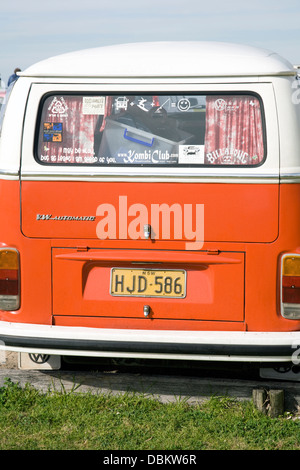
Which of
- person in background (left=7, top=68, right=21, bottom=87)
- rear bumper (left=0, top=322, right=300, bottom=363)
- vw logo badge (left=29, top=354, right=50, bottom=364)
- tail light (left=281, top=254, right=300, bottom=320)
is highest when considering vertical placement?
person in background (left=7, top=68, right=21, bottom=87)

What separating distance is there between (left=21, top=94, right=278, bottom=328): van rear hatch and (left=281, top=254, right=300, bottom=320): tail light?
196 millimetres

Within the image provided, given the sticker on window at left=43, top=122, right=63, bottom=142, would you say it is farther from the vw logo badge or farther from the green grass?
the green grass

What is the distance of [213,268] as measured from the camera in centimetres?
490

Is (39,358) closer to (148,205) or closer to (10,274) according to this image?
(10,274)

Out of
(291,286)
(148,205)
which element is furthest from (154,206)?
(291,286)

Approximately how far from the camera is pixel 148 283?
4.96 m

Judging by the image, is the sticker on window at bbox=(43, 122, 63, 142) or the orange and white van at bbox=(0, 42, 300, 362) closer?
the orange and white van at bbox=(0, 42, 300, 362)

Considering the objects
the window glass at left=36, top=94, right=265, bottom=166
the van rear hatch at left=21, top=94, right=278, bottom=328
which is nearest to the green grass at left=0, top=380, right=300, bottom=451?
the van rear hatch at left=21, top=94, right=278, bottom=328

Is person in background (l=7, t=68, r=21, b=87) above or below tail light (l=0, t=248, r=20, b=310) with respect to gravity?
above

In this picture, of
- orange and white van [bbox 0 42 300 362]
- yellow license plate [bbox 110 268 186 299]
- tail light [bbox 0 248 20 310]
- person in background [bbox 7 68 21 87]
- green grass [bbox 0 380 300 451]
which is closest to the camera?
green grass [bbox 0 380 300 451]

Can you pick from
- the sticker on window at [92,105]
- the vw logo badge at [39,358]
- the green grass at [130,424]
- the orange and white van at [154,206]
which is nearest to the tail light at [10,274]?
the orange and white van at [154,206]

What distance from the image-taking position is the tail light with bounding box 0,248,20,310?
507 centimetres

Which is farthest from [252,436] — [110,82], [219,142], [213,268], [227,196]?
[110,82]
